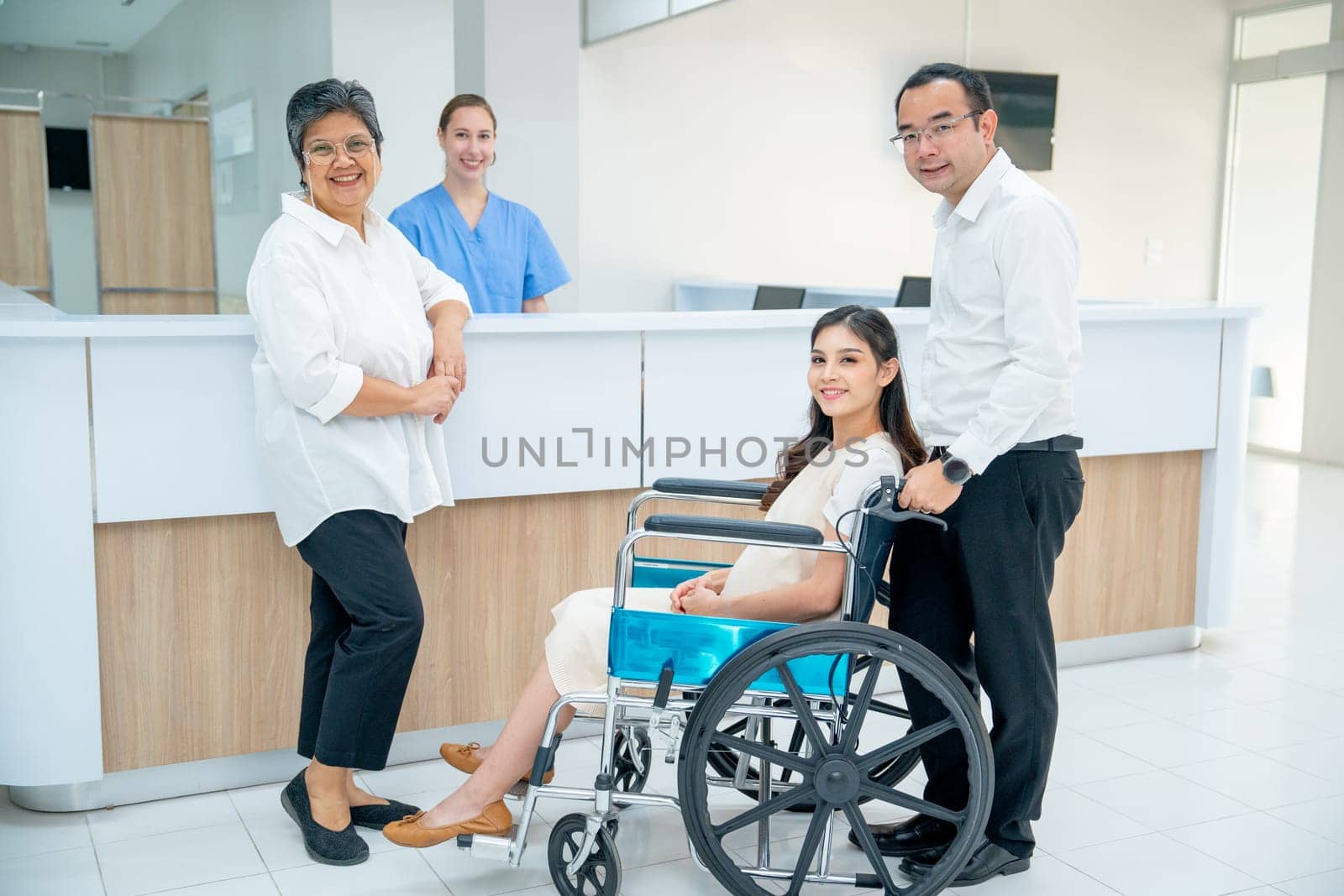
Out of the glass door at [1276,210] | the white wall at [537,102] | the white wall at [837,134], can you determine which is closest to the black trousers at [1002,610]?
the white wall at [537,102]

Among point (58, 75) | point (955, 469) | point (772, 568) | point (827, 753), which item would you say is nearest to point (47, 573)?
point (772, 568)

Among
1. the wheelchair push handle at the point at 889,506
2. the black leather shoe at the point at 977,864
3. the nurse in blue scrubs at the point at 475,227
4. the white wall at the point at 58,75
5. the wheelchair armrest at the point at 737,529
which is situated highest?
the white wall at the point at 58,75

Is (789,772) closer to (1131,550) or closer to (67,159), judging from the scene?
(1131,550)

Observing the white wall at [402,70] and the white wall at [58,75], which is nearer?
the white wall at [402,70]

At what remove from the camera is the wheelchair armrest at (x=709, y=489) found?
211cm

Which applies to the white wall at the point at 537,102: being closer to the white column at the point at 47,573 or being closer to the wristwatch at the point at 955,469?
the white column at the point at 47,573

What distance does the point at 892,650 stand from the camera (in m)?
1.79

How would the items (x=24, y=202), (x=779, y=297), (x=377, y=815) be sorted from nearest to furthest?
(x=377, y=815)
(x=779, y=297)
(x=24, y=202)

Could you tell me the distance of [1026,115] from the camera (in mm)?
7539

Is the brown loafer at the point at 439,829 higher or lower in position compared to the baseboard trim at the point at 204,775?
higher

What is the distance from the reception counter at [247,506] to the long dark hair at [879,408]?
0.59m

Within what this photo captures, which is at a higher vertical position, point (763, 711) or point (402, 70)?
point (402, 70)

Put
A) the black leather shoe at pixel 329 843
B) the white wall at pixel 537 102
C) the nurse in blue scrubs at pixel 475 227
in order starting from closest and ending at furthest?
the black leather shoe at pixel 329 843, the nurse in blue scrubs at pixel 475 227, the white wall at pixel 537 102

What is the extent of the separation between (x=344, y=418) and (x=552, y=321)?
1.91 ft
